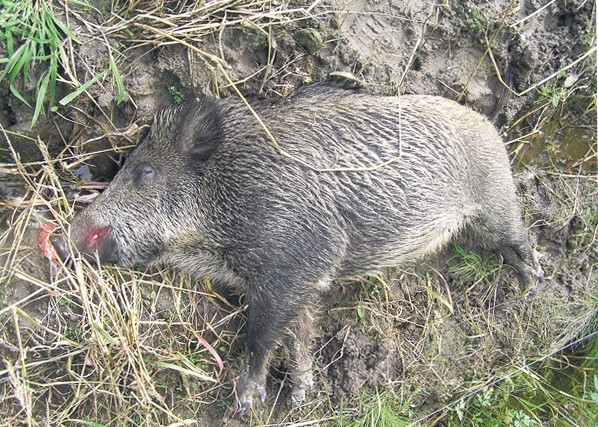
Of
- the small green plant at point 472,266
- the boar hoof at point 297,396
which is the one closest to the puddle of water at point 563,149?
the small green plant at point 472,266

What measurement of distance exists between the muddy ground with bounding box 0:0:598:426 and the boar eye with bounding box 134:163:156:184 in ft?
0.76

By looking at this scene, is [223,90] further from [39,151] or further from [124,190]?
[39,151]

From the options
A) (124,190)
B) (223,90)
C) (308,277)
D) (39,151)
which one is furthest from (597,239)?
(39,151)

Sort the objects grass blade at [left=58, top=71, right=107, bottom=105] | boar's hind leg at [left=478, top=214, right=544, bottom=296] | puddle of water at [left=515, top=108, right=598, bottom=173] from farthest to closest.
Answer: puddle of water at [left=515, top=108, right=598, bottom=173], boar's hind leg at [left=478, top=214, right=544, bottom=296], grass blade at [left=58, top=71, right=107, bottom=105]

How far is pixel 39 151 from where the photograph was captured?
3541 millimetres

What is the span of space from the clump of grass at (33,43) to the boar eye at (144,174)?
26.0 inches

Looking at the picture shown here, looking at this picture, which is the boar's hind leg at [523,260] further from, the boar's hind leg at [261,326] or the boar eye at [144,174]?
the boar eye at [144,174]

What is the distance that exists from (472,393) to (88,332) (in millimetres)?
2977

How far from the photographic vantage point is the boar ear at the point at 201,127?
3.59m

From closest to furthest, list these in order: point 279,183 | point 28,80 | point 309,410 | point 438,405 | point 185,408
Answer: point 28,80
point 279,183
point 185,408
point 309,410
point 438,405

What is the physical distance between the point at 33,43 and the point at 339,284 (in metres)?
2.50

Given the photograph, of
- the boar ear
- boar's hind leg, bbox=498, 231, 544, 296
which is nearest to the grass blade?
the boar ear

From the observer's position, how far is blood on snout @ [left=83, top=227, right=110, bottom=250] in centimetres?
353

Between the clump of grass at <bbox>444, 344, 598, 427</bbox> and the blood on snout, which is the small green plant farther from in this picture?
the blood on snout
